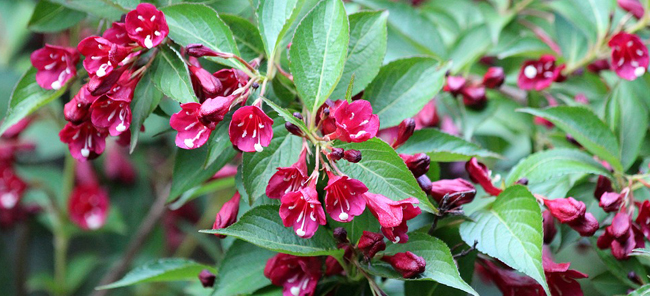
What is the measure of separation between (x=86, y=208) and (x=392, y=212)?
5.26 feet

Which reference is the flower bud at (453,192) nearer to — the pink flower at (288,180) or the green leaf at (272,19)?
the pink flower at (288,180)

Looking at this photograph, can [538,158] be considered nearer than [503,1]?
Yes

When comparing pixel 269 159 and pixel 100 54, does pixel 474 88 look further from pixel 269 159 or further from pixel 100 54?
pixel 100 54

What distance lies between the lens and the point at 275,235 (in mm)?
942

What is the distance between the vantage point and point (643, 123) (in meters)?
1.30

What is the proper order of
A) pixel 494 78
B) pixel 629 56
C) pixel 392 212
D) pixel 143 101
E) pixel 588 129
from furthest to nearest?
pixel 494 78, pixel 629 56, pixel 588 129, pixel 143 101, pixel 392 212

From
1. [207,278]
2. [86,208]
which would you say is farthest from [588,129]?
[86,208]

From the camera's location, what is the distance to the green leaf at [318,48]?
0.95m

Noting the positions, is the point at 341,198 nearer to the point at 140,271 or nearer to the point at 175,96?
the point at 175,96

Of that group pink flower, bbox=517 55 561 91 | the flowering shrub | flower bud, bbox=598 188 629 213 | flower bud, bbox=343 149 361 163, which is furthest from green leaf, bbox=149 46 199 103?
pink flower, bbox=517 55 561 91

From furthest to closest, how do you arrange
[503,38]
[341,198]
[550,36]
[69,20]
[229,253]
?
1. [550,36]
2. [503,38]
3. [69,20]
4. [229,253]
5. [341,198]

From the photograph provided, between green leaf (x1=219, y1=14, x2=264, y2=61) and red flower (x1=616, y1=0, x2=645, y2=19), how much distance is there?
3.33 ft

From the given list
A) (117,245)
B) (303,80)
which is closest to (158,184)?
(117,245)

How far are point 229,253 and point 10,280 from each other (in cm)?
181
